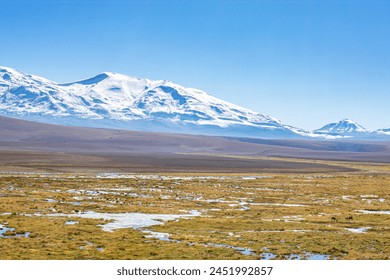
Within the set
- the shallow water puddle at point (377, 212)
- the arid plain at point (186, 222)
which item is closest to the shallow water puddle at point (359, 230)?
the arid plain at point (186, 222)

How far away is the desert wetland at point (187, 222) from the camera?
2923cm

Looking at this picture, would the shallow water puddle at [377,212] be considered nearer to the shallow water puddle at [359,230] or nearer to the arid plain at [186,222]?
the arid plain at [186,222]

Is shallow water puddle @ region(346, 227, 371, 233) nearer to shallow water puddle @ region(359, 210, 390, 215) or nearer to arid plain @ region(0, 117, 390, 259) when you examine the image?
arid plain @ region(0, 117, 390, 259)

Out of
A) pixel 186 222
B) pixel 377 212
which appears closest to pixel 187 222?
pixel 186 222

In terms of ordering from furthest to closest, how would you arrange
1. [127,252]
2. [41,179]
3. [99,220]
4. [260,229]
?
[41,179] → [99,220] → [260,229] → [127,252]

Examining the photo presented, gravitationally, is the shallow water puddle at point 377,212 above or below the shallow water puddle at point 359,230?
below

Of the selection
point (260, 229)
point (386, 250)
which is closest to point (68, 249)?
point (260, 229)

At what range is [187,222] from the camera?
41.2 metres

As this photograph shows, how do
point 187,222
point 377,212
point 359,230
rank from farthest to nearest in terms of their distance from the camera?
point 377,212 < point 187,222 < point 359,230

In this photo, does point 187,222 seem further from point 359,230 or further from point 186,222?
point 359,230

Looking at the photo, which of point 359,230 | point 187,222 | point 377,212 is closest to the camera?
point 359,230
